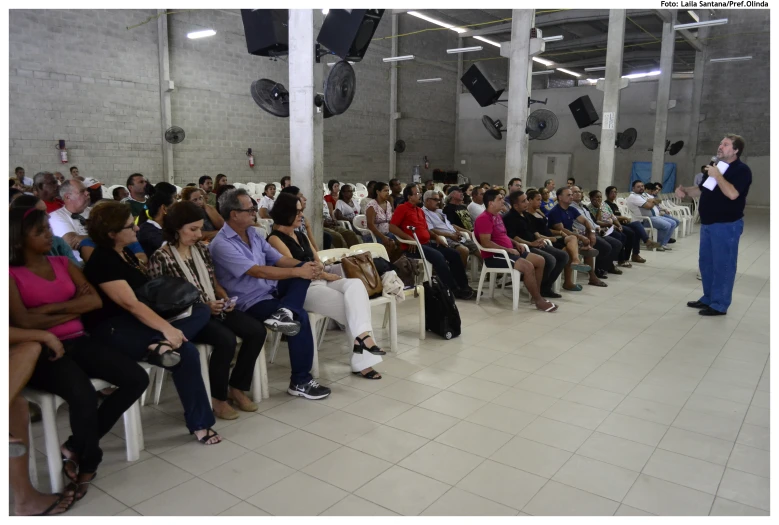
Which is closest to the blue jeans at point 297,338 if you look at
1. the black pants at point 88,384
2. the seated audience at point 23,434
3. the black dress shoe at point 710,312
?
the black pants at point 88,384

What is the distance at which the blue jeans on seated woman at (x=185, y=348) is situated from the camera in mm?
2373

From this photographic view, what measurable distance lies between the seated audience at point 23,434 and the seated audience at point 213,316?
2.42ft

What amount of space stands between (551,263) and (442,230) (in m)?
1.07

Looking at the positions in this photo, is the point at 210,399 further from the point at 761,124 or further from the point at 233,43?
the point at 761,124

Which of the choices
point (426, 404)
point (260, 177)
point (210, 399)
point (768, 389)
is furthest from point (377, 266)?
point (260, 177)

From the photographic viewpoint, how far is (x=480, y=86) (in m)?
A: 10.8

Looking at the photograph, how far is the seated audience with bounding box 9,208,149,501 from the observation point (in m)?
2.11

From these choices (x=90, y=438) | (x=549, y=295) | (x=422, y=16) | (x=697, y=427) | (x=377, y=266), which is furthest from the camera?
(x=422, y=16)

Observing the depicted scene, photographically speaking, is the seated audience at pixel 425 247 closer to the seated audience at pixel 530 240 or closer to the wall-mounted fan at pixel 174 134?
the seated audience at pixel 530 240

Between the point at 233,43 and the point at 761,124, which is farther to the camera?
the point at 761,124

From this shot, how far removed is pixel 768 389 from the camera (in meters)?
3.21

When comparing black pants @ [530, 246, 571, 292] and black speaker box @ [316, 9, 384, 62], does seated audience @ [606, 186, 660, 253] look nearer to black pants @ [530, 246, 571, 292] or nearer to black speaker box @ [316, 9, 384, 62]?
black pants @ [530, 246, 571, 292]

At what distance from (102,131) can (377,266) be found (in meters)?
8.22

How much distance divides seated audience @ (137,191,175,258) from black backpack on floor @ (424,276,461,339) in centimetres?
180
